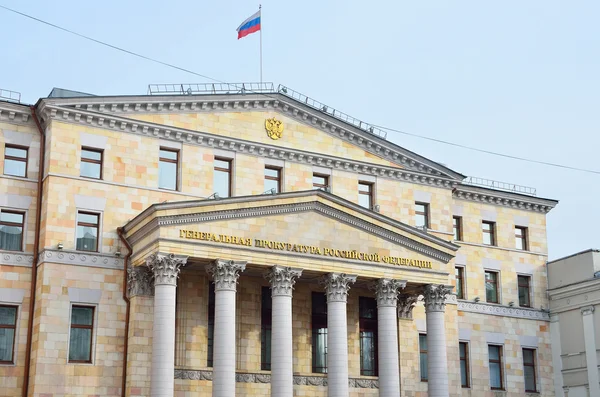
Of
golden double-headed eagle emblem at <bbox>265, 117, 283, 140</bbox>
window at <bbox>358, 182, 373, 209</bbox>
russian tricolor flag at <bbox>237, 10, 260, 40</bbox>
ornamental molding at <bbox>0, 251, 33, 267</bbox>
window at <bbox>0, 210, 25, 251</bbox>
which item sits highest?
russian tricolor flag at <bbox>237, 10, 260, 40</bbox>

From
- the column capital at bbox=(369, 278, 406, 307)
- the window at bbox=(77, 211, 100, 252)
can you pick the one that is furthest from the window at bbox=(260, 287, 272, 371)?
the window at bbox=(77, 211, 100, 252)

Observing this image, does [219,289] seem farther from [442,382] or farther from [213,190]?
[442,382]

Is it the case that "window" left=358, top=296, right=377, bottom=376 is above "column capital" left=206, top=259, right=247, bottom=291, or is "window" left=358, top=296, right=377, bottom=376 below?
below

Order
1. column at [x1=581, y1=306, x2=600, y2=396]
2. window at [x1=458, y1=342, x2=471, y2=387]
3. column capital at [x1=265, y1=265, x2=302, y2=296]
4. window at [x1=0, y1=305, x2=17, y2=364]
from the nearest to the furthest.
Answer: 1. window at [x1=0, y1=305, x2=17, y2=364]
2. column capital at [x1=265, y1=265, x2=302, y2=296]
3. window at [x1=458, y1=342, x2=471, y2=387]
4. column at [x1=581, y1=306, x2=600, y2=396]

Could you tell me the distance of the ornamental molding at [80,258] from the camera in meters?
38.4

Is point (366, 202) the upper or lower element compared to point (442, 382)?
upper

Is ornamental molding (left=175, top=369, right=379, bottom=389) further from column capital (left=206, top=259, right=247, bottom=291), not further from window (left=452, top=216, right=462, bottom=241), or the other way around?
window (left=452, top=216, right=462, bottom=241)

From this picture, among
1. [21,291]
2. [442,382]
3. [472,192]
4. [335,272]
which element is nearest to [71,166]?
[21,291]

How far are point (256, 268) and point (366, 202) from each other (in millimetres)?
10480

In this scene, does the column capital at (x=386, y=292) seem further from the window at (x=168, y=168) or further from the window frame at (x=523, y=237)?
the window frame at (x=523, y=237)

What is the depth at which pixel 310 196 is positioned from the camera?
4072 centimetres

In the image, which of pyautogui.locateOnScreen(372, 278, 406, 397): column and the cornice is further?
the cornice

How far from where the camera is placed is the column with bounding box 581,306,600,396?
50.7m

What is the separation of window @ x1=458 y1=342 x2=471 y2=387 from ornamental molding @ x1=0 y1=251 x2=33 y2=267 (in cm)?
2407
